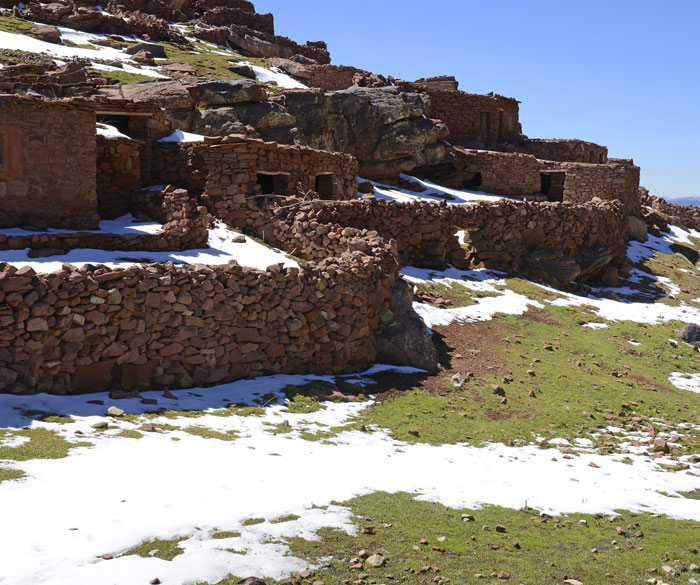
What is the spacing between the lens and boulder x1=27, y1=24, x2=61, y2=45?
1339 inches

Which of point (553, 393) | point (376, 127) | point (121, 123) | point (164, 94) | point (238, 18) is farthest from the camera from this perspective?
point (238, 18)

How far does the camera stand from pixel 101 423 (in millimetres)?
9234

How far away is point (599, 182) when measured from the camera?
3303 cm

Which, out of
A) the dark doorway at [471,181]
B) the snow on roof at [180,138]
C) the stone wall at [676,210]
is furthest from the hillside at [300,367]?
the stone wall at [676,210]

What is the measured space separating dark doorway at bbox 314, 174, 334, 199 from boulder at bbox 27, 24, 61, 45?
19921 millimetres

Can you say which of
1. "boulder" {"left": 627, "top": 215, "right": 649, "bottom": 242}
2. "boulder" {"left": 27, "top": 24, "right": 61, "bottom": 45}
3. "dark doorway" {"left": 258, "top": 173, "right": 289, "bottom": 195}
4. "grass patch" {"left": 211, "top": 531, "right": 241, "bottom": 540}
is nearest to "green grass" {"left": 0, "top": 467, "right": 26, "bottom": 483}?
"grass patch" {"left": 211, "top": 531, "right": 241, "bottom": 540}

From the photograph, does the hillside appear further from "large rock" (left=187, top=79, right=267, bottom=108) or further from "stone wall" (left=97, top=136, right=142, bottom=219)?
"large rock" (left=187, top=79, right=267, bottom=108)

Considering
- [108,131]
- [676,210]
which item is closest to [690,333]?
[108,131]

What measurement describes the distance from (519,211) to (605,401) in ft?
39.1

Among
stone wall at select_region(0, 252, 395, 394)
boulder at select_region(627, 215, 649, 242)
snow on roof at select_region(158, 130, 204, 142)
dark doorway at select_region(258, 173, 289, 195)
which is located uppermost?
snow on roof at select_region(158, 130, 204, 142)

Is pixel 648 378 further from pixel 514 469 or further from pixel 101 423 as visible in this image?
pixel 101 423

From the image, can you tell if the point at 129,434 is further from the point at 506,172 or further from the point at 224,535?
the point at 506,172

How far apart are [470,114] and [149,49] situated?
18550 mm

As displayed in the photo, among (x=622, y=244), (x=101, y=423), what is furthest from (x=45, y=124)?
(x=622, y=244)
